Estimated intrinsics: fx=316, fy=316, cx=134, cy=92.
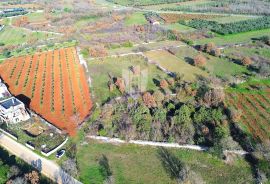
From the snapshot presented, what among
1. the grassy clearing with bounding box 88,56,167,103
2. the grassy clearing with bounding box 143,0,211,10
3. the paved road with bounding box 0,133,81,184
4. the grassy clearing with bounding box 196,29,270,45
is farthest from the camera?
the grassy clearing with bounding box 143,0,211,10

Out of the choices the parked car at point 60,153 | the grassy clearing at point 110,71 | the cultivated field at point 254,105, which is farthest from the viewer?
the grassy clearing at point 110,71

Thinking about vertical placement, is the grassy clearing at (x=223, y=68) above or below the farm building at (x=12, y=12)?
below

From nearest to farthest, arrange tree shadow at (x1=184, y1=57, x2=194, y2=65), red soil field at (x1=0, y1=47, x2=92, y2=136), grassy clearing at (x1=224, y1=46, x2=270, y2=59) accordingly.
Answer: red soil field at (x1=0, y1=47, x2=92, y2=136) < tree shadow at (x1=184, y1=57, x2=194, y2=65) < grassy clearing at (x1=224, y1=46, x2=270, y2=59)

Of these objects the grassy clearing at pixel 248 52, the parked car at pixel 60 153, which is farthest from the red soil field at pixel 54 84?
the grassy clearing at pixel 248 52

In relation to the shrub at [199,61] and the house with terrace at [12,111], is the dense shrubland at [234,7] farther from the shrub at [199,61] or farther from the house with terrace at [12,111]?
the house with terrace at [12,111]

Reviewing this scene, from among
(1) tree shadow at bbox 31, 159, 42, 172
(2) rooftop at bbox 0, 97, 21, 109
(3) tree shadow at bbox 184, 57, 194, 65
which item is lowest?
(1) tree shadow at bbox 31, 159, 42, 172

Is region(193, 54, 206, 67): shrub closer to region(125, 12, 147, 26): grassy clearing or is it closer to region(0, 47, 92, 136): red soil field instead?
region(0, 47, 92, 136): red soil field

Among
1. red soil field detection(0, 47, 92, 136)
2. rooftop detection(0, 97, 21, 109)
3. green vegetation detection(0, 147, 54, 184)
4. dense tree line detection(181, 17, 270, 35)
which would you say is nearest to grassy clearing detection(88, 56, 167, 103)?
red soil field detection(0, 47, 92, 136)
